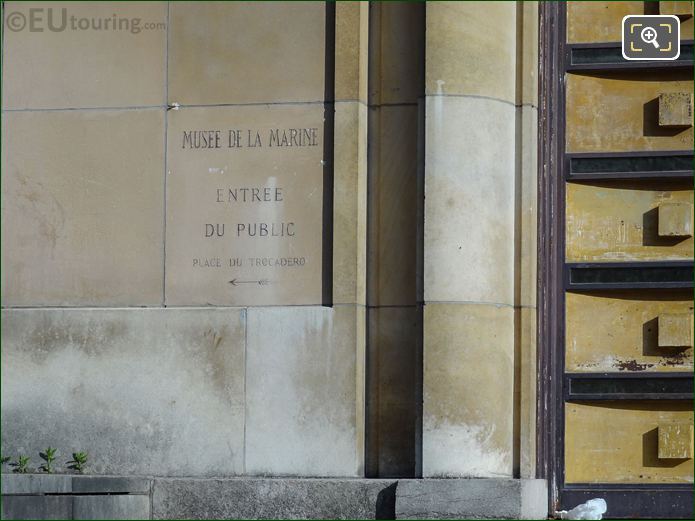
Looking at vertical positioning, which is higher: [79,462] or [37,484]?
[79,462]

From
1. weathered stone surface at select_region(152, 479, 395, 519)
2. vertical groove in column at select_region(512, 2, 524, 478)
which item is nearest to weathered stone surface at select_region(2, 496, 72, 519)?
weathered stone surface at select_region(152, 479, 395, 519)

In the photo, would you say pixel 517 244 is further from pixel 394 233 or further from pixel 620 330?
pixel 620 330

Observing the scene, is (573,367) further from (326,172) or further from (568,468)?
(326,172)

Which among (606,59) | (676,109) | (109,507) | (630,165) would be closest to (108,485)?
(109,507)

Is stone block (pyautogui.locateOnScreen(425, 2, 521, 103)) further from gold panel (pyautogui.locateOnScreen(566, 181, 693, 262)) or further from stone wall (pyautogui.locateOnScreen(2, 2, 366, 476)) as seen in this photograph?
gold panel (pyautogui.locateOnScreen(566, 181, 693, 262))

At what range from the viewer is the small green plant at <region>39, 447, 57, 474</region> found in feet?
39.3

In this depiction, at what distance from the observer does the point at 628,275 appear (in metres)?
12.1

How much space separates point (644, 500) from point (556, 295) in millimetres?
1779

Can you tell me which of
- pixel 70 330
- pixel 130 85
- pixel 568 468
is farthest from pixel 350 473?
pixel 130 85

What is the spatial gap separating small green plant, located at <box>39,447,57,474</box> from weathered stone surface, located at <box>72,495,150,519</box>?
56 cm

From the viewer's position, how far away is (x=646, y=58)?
40.0 feet

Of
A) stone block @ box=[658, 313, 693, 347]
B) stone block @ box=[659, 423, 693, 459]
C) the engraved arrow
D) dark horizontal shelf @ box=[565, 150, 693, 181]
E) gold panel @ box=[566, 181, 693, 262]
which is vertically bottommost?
stone block @ box=[659, 423, 693, 459]

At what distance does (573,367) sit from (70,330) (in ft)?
13.5
